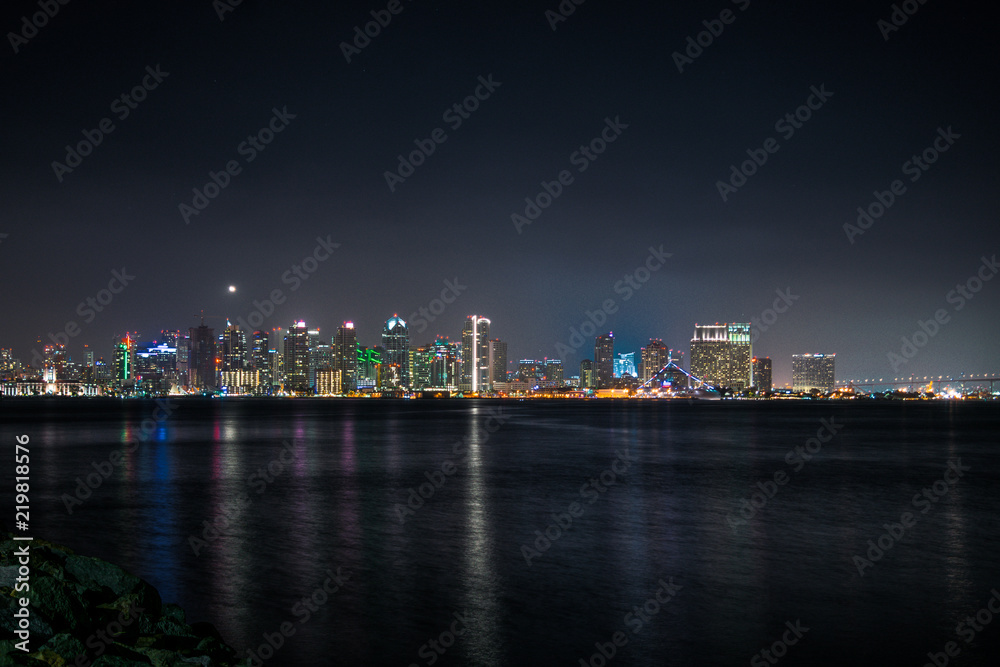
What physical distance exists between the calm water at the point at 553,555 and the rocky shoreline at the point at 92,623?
1799mm

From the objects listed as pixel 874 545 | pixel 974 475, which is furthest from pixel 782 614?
pixel 974 475

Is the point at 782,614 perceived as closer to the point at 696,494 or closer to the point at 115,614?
the point at 115,614

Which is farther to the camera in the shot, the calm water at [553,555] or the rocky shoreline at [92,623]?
the calm water at [553,555]

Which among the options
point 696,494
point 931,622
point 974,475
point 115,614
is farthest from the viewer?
point 974,475

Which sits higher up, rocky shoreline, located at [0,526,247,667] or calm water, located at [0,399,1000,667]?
rocky shoreline, located at [0,526,247,667]

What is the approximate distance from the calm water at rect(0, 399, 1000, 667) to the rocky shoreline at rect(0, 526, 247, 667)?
180 centimetres

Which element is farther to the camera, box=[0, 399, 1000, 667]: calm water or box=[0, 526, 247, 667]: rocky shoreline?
box=[0, 399, 1000, 667]: calm water

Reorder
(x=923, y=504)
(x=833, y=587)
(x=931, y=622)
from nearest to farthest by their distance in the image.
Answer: (x=931, y=622) < (x=833, y=587) < (x=923, y=504)

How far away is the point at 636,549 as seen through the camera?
1822cm

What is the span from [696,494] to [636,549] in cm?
1075

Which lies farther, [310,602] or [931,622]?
[310,602]

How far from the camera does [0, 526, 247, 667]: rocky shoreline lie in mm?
7898

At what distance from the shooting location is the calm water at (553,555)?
1159 centimetres

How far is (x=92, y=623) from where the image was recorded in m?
9.23
